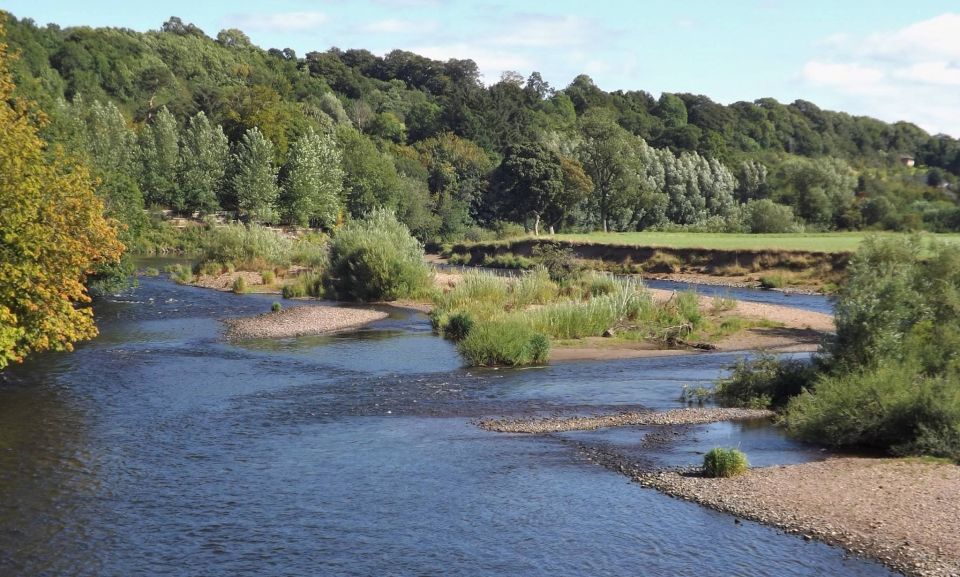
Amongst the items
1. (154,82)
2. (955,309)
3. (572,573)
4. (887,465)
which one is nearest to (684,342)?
(955,309)

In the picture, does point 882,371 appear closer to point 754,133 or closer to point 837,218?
point 837,218

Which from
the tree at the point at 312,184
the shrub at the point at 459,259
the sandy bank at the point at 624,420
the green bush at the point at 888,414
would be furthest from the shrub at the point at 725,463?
the tree at the point at 312,184

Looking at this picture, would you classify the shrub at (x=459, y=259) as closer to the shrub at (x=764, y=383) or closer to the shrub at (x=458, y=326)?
the shrub at (x=458, y=326)

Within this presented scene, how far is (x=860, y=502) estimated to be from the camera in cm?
1842

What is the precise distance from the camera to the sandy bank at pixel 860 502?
16.3 meters

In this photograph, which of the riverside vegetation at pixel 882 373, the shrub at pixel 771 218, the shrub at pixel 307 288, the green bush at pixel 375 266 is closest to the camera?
the riverside vegetation at pixel 882 373

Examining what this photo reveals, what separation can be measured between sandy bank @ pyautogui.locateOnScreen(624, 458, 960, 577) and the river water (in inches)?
21.7

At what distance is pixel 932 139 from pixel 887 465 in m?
185

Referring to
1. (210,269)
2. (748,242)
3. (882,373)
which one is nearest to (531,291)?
(882,373)

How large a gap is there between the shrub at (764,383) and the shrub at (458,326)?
13.6 m

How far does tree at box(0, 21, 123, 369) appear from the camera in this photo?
23.4m

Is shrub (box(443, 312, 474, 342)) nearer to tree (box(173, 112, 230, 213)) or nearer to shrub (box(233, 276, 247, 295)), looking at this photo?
shrub (box(233, 276, 247, 295))

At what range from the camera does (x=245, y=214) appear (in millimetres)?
96375

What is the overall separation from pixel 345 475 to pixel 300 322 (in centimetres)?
2421
